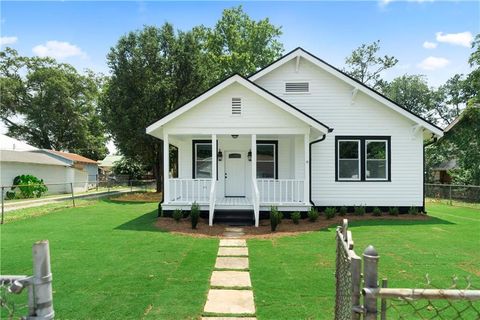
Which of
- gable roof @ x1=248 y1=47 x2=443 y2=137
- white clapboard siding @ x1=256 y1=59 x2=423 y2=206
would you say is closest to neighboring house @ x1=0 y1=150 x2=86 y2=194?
gable roof @ x1=248 y1=47 x2=443 y2=137

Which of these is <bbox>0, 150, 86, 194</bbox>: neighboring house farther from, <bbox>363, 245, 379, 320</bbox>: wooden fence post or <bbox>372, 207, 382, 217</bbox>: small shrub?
<bbox>363, 245, 379, 320</bbox>: wooden fence post

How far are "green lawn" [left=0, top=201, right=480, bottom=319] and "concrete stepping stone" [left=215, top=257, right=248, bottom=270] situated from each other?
0.59 ft

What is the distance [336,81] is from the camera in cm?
1358

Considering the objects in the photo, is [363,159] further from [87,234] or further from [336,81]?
[87,234]

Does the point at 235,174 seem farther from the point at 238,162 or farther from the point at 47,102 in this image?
the point at 47,102

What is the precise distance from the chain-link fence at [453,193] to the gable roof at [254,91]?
35.2ft

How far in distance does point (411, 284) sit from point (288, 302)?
7.10 feet

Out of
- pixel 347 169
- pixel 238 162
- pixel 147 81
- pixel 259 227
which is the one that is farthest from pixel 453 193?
pixel 147 81

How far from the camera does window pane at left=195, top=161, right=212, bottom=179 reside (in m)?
14.0

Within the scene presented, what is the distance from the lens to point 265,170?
45.3 feet

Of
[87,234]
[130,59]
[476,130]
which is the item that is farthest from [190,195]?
[476,130]

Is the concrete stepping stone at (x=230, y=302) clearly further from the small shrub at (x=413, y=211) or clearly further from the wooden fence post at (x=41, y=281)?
the small shrub at (x=413, y=211)

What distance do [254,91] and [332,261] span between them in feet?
21.6

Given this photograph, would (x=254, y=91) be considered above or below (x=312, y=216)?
above
